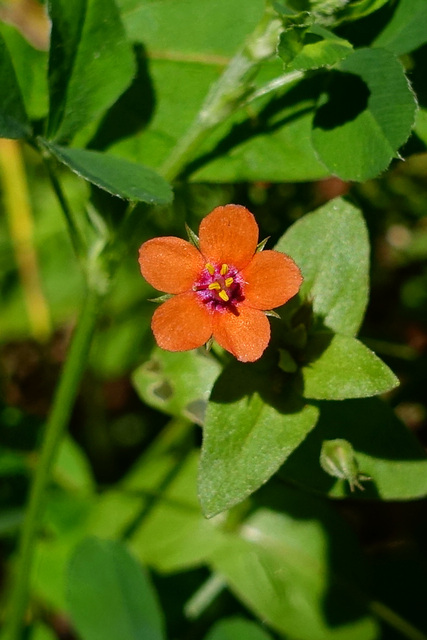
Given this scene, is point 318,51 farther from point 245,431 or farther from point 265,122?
point 245,431

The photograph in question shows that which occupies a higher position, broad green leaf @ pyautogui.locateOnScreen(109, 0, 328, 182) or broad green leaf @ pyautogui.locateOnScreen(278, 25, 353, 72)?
broad green leaf @ pyautogui.locateOnScreen(278, 25, 353, 72)

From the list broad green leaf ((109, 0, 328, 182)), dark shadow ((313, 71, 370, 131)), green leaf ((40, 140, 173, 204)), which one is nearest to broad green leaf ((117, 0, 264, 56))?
broad green leaf ((109, 0, 328, 182))

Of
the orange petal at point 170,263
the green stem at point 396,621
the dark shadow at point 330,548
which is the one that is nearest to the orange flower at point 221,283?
the orange petal at point 170,263

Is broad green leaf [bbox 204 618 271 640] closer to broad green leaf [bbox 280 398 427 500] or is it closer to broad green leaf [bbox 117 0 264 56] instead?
broad green leaf [bbox 280 398 427 500]

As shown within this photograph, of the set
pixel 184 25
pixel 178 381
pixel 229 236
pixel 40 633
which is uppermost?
pixel 184 25

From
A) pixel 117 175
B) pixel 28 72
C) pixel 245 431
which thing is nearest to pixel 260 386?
pixel 245 431

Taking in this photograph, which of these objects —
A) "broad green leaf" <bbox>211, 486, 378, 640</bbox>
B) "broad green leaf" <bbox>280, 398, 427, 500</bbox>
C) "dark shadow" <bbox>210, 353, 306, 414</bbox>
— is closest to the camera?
"dark shadow" <bbox>210, 353, 306, 414</bbox>
